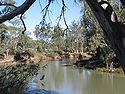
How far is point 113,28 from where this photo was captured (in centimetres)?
345

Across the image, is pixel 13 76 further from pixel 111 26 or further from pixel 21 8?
pixel 111 26

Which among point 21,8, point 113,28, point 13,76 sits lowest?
point 13,76

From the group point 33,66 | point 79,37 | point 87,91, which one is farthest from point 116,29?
point 79,37

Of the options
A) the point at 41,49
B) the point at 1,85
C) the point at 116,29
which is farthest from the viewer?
the point at 41,49

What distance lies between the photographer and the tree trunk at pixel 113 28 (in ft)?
11.2

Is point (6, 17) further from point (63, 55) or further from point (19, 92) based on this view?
point (63, 55)

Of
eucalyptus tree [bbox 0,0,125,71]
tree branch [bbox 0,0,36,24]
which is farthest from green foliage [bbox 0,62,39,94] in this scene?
eucalyptus tree [bbox 0,0,125,71]

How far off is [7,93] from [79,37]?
214 feet

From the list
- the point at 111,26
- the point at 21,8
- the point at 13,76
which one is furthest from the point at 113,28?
the point at 13,76

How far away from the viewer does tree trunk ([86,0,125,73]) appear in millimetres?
3422

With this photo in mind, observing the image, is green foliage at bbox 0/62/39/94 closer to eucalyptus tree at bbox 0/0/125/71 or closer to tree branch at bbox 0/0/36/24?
tree branch at bbox 0/0/36/24

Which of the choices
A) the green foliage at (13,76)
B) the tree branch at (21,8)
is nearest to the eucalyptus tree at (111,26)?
the tree branch at (21,8)

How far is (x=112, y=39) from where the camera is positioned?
3463mm

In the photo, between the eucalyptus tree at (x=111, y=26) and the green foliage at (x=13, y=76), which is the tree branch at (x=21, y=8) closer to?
the eucalyptus tree at (x=111, y=26)
